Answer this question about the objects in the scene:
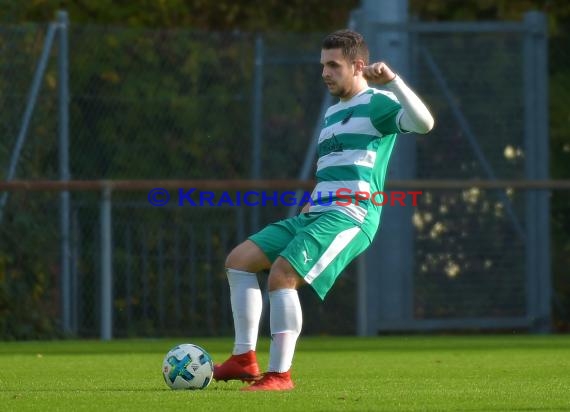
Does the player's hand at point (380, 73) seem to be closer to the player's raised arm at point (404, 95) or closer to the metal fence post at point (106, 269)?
the player's raised arm at point (404, 95)

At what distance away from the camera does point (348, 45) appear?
24.4 ft

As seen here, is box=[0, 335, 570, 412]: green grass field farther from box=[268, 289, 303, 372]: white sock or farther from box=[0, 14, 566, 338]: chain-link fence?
box=[0, 14, 566, 338]: chain-link fence

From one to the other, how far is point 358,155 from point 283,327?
895mm

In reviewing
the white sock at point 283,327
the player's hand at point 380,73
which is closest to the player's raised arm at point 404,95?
the player's hand at point 380,73

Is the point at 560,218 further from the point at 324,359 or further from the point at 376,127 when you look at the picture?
the point at 376,127

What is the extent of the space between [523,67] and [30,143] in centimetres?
442

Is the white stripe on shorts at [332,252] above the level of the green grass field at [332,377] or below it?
above

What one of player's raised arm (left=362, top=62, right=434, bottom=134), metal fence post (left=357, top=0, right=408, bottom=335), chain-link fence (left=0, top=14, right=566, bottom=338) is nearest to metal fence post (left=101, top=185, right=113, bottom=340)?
chain-link fence (left=0, top=14, right=566, bottom=338)

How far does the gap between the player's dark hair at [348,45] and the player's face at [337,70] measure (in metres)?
0.02

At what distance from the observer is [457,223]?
541 inches

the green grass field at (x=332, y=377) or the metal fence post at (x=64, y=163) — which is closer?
the green grass field at (x=332, y=377)

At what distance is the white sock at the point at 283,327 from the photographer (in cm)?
723

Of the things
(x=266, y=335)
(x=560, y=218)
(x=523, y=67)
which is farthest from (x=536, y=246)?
(x=266, y=335)

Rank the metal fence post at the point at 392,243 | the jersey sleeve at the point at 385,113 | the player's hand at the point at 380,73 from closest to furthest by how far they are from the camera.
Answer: the player's hand at the point at 380,73 < the jersey sleeve at the point at 385,113 < the metal fence post at the point at 392,243
